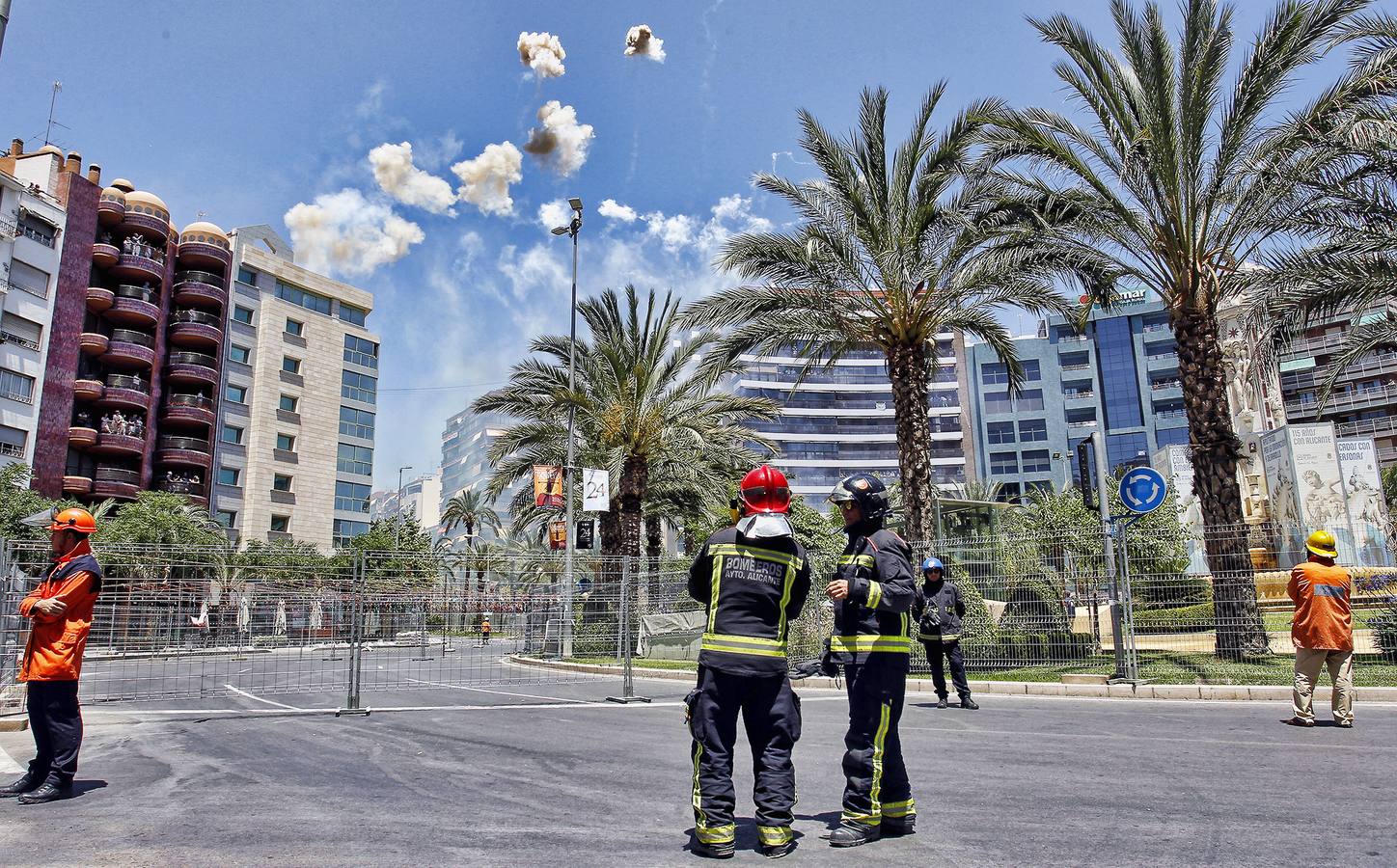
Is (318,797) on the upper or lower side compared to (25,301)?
lower

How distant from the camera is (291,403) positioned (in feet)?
192

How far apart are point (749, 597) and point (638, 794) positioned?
2.02m

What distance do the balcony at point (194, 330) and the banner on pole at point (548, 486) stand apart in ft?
127

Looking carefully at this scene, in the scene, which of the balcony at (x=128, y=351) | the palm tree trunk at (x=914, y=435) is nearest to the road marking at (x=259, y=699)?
the palm tree trunk at (x=914, y=435)

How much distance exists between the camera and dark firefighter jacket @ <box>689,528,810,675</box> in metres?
4.21

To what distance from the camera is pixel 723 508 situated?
96.4ft

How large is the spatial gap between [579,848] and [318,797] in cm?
214

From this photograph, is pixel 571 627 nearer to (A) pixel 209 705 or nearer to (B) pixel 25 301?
(A) pixel 209 705

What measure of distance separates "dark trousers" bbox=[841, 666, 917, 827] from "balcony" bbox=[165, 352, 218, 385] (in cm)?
5555

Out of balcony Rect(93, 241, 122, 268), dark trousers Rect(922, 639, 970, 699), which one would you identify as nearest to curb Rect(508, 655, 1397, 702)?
dark trousers Rect(922, 639, 970, 699)

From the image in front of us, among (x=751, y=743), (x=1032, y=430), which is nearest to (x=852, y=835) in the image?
(x=751, y=743)

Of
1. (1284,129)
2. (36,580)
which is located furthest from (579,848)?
(1284,129)

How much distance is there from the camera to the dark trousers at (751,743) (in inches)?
161

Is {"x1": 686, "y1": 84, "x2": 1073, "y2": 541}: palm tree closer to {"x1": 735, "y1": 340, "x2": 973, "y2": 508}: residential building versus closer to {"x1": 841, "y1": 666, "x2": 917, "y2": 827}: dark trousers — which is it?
{"x1": 841, "y1": 666, "x2": 917, "y2": 827}: dark trousers
